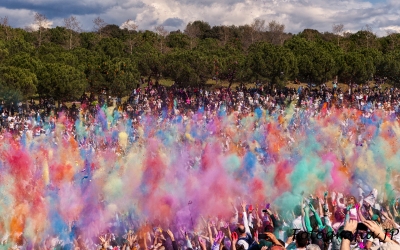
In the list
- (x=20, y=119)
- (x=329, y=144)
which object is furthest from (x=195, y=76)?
(x=329, y=144)

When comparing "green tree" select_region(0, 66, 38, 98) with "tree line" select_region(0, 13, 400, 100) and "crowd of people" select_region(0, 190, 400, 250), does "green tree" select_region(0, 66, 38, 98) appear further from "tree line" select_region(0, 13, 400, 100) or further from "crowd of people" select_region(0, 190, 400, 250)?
"crowd of people" select_region(0, 190, 400, 250)

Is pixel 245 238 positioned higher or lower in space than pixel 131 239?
higher

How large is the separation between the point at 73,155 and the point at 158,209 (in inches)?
261

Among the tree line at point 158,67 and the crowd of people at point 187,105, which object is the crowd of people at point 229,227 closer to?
→ the crowd of people at point 187,105

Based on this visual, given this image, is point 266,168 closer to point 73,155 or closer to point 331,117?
point 73,155

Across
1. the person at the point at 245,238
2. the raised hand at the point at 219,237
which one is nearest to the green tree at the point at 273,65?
the raised hand at the point at 219,237

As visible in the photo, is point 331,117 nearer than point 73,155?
No

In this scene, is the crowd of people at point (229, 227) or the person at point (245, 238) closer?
the person at point (245, 238)

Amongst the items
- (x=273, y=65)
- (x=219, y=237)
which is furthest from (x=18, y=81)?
(x=219, y=237)

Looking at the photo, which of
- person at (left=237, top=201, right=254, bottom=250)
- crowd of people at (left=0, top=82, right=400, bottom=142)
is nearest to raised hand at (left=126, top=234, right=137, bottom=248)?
Result: person at (left=237, top=201, right=254, bottom=250)

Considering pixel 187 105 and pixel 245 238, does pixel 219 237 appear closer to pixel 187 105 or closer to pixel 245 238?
pixel 245 238

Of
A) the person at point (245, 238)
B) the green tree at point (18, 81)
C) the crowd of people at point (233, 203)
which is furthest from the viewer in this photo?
the green tree at point (18, 81)

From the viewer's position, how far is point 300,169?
11.4 metres

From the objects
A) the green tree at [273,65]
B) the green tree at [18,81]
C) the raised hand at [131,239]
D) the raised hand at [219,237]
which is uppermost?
the green tree at [273,65]
